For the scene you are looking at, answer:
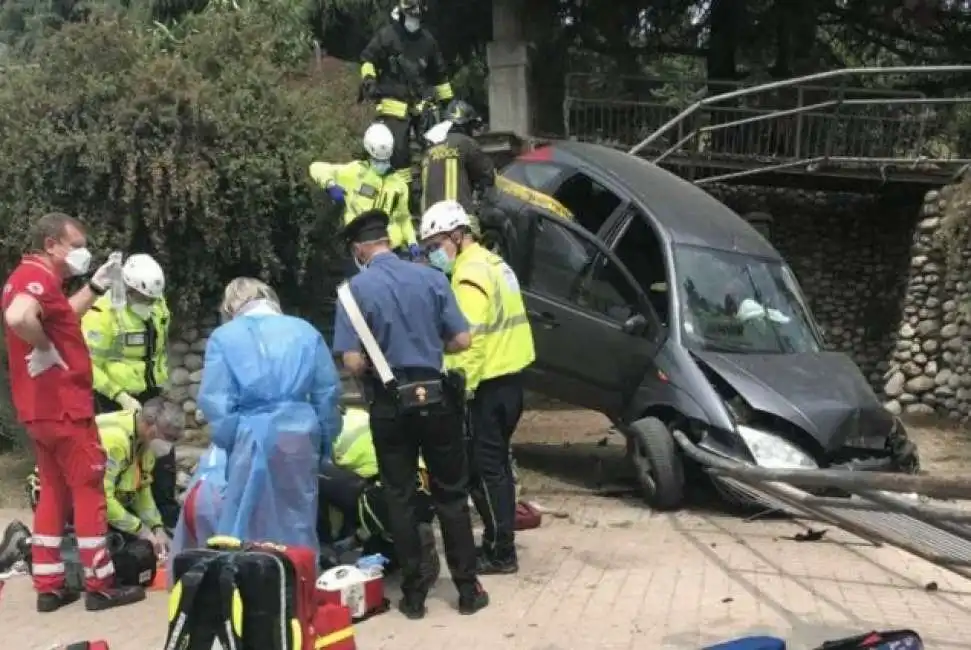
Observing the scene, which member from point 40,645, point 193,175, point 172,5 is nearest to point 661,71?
point 172,5

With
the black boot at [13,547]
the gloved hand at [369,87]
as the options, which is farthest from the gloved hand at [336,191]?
the black boot at [13,547]

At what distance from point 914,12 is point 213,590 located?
15240mm

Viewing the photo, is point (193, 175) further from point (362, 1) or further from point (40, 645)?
point (362, 1)

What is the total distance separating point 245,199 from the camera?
9.43 m

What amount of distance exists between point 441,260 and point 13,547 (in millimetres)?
3145

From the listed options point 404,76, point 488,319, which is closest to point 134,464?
point 488,319

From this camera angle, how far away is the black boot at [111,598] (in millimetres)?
5449

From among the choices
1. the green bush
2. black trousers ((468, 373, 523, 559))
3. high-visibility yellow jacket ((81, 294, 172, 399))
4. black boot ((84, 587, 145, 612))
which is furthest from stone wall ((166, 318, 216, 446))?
black trousers ((468, 373, 523, 559))

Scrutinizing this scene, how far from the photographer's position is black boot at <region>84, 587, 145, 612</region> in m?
5.45

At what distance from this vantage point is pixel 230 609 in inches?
145

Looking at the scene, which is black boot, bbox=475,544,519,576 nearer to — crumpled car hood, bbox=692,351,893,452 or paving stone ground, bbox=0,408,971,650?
paving stone ground, bbox=0,408,971,650

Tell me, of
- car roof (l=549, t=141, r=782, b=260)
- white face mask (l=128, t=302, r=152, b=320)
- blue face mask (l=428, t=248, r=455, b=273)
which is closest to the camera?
blue face mask (l=428, t=248, r=455, b=273)

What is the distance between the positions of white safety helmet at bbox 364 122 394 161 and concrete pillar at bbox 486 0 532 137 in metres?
5.69

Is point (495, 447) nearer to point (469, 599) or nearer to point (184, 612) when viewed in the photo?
point (469, 599)
